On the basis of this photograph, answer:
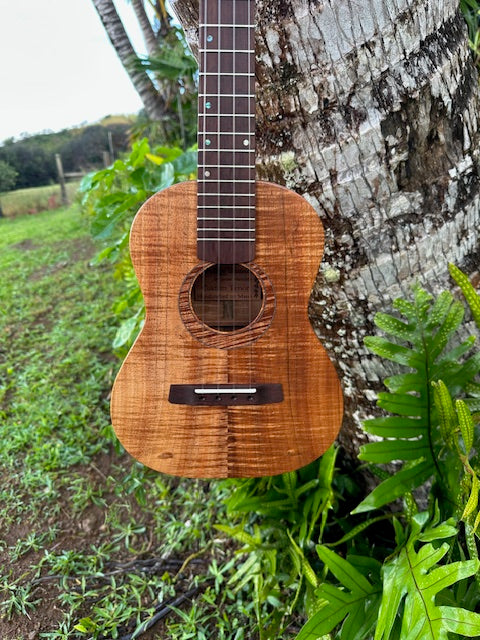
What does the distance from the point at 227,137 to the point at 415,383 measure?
0.71m

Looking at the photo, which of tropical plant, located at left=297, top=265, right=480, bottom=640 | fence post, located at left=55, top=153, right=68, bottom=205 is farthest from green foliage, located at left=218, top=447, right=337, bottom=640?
fence post, located at left=55, top=153, right=68, bottom=205

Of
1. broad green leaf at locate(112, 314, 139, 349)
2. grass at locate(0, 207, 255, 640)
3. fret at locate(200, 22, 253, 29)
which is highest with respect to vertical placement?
fret at locate(200, 22, 253, 29)

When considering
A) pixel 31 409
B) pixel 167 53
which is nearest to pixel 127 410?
pixel 31 409

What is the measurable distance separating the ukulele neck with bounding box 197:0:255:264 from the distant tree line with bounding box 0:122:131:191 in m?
2.24

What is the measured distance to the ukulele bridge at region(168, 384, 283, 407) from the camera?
1049 millimetres

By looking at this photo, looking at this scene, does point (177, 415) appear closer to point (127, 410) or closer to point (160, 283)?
point (127, 410)

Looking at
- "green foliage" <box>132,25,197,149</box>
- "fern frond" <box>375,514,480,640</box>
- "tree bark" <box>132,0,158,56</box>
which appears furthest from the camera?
"tree bark" <box>132,0,158,56</box>

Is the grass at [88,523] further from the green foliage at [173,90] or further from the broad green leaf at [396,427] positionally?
the green foliage at [173,90]

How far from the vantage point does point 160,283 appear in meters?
1.04

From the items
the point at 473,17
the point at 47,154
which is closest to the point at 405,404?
the point at 473,17

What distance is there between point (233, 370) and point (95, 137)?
10.9 feet

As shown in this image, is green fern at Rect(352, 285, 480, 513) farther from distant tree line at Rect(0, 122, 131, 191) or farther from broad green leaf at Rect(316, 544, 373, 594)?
distant tree line at Rect(0, 122, 131, 191)

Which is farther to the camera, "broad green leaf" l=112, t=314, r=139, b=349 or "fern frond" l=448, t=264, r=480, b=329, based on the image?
"broad green leaf" l=112, t=314, r=139, b=349

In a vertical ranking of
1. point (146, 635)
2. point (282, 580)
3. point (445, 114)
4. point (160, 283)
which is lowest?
point (146, 635)
